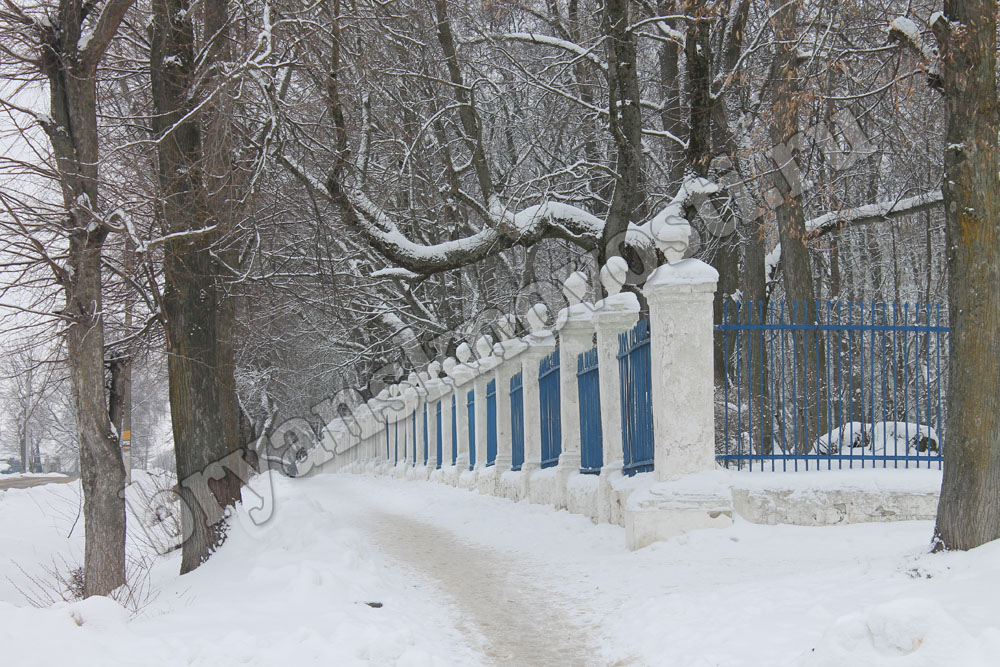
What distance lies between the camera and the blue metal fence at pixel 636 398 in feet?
30.6

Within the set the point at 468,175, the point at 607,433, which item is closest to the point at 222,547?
the point at 607,433

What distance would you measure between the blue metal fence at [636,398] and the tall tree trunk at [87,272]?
5119mm

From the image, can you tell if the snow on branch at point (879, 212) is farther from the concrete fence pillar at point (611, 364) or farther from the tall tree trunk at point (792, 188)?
the concrete fence pillar at point (611, 364)

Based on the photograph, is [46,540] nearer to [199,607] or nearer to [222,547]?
[222,547]

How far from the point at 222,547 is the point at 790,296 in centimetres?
1013

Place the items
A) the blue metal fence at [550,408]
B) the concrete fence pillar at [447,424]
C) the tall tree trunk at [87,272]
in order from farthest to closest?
the concrete fence pillar at [447,424]
the blue metal fence at [550,408]
the tall tree trunk at [87,272]

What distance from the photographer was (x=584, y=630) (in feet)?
20.8

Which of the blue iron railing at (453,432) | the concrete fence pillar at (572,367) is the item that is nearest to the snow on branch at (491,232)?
the concrete fence pillar at (572,367)

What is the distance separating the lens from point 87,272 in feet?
25.1

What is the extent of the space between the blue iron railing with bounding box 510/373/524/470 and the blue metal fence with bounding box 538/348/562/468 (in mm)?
1190

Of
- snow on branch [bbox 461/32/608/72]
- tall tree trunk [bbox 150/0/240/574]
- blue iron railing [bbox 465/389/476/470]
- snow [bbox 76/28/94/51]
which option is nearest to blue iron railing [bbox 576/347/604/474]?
tall tree trunk [bbox 150/0/240/574]

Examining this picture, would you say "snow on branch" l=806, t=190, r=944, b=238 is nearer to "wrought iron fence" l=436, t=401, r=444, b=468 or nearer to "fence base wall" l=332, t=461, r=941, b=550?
"fence base wall" l=332, t=461, r=941, b=550

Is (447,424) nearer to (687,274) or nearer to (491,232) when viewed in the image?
(491,232)

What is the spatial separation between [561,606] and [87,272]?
15.8ft
